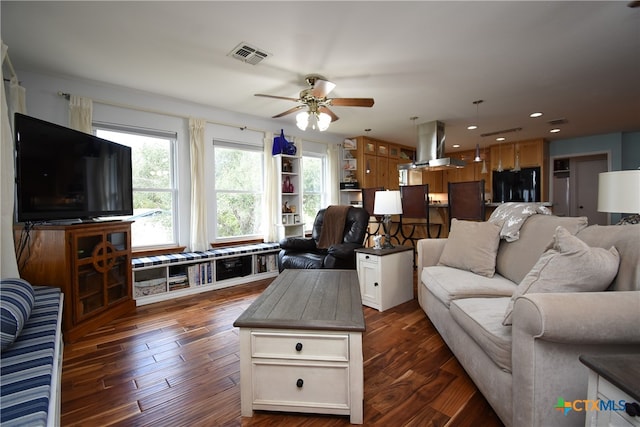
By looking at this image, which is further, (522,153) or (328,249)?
(522,153)

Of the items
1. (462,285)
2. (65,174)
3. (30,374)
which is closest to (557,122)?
(462,285)

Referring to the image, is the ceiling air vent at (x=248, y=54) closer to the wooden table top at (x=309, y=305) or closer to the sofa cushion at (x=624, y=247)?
the wooden table top at (x=309, y=305)

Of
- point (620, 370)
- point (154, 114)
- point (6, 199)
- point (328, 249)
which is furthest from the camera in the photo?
point (154, 114)

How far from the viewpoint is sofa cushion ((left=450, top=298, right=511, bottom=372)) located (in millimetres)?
1300

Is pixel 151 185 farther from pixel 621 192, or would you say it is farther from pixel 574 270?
pixel 621 192

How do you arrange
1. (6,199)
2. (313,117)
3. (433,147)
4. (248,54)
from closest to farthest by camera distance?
1. (6,199)
2. (248,54)
3. (313,117)
4. (433,147)

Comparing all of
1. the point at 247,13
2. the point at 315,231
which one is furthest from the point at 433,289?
the point at 247,13

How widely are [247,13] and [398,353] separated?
2695 mm

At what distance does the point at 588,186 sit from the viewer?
6.51m

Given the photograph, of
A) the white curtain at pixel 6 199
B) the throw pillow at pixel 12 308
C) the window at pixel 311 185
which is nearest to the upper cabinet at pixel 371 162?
the window at pixel 311 185

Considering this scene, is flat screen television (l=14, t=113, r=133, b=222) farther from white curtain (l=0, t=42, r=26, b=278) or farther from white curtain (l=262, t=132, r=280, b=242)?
white curtain (l=262, t=132, r=280, b=242)

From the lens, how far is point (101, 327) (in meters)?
2.54

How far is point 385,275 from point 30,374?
2.52m

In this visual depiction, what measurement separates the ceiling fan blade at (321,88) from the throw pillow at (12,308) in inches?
103
